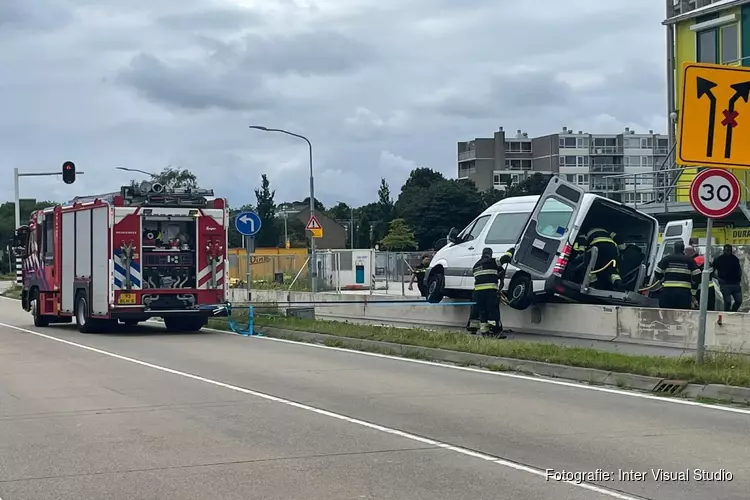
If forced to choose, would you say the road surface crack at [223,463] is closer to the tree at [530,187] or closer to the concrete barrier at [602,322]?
the concrete barrier at [602,322]

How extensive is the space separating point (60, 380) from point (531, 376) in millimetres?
6529

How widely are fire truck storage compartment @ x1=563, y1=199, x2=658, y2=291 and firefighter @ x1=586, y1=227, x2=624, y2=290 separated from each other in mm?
363

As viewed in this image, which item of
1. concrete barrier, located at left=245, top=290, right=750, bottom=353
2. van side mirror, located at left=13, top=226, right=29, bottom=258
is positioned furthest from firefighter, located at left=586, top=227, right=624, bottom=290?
van side mirror, located at left=13, top=226, right=29, bottom=258

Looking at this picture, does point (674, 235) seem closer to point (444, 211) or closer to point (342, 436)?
point (342, 436)

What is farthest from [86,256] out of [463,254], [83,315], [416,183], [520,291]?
[416,183]

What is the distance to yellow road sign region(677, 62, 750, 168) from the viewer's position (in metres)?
12.2

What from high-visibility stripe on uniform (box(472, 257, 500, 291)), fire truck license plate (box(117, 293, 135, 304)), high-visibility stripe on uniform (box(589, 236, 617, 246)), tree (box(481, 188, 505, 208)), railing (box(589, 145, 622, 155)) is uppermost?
railing (box(589, 145, 622, 155))

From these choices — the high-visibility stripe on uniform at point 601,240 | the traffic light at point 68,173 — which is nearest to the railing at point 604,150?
the traffic light at point 68,173

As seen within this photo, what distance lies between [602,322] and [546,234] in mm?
1930

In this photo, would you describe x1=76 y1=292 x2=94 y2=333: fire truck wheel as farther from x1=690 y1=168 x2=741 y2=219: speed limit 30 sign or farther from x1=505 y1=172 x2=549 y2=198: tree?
x1=505 y1=172 x2=549 y2=198: tree

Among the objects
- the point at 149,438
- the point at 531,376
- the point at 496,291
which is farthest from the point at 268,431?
the point at 496,291

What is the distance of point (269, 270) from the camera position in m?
47.1

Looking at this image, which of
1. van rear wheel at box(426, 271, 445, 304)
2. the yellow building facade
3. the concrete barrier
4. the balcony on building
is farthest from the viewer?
the balcony on building

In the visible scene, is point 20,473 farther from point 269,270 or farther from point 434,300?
point 269,270
